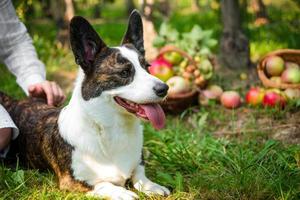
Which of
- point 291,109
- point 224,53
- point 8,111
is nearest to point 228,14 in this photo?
point 224,53

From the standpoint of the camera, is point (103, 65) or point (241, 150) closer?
point (103, 65)

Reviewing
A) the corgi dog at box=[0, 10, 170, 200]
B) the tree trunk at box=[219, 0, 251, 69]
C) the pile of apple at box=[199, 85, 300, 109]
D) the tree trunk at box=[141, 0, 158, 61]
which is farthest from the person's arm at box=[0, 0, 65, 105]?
the tree trunk at box=[141, 0, 158, 61]

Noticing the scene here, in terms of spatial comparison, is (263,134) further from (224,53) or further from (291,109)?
(224,53)

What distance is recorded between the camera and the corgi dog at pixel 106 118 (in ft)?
9.06

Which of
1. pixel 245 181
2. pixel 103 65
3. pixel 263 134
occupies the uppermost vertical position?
pixel 103 65

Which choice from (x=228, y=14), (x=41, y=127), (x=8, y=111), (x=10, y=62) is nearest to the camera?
(x=41, y=127)

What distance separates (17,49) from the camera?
12.5ft

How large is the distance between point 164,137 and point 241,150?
681mm

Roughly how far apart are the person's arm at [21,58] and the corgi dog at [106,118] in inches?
20.3

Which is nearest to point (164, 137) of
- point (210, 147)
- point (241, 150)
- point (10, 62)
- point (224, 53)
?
point (210, 147)

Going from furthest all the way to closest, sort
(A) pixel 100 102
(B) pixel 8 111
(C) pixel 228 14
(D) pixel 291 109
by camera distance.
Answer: (C) pixel 228 14, (D) pixel 291 109, (B) pixel 8 111, (A) pixel 100 102

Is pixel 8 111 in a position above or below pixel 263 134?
above

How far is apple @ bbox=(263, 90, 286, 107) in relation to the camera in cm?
421

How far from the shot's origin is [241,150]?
3.36 metres
